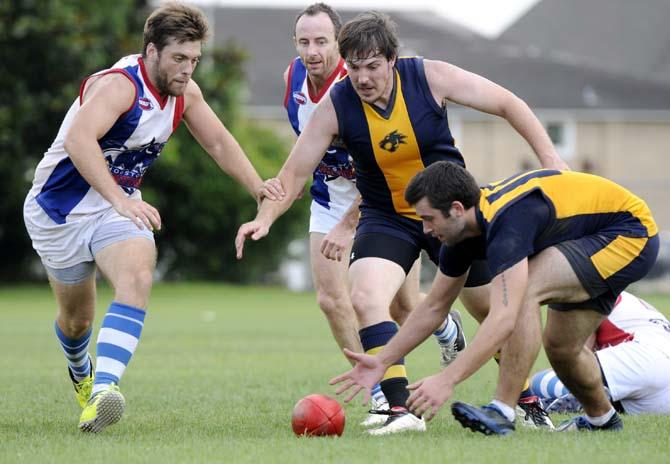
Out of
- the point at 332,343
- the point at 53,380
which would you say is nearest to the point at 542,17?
the point at 332,343

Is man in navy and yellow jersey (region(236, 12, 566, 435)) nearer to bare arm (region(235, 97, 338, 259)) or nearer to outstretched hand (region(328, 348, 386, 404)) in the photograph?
bare arm (region(235, 97, 338, 259))

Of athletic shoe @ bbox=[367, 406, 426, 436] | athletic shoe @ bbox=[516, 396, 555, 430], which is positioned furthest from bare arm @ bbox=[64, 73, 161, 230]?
athletic shoe @ bbox=[516, 396, 555, 430]

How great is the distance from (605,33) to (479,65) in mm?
12835

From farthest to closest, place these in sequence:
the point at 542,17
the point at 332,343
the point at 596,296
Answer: the point at 542,17
the point at 332,343
the point at 596,296

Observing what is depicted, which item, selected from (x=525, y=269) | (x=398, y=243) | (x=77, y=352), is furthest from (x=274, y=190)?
(x=525, y=269)

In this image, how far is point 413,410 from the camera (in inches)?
242

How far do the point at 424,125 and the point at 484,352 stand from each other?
1725mm

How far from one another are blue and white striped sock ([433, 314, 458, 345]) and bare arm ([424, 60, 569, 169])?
209 cm

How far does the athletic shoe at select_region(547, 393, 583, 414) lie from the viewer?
27.4 feet

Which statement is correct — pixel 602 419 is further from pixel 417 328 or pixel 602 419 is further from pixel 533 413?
pixel 417 328

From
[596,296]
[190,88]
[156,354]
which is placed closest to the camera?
[596,296]

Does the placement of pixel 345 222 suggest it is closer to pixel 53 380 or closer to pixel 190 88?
pixel 190 88

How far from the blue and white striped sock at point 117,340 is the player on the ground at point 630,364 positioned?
9.14 ft

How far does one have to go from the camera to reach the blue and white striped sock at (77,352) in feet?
26.6
